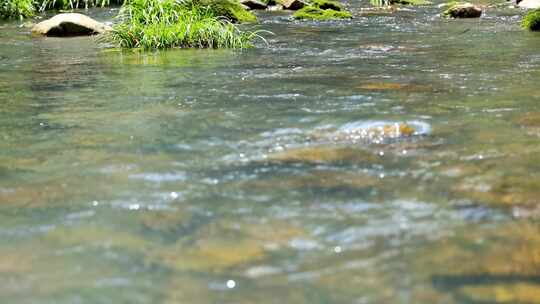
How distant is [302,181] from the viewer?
8.85 ft

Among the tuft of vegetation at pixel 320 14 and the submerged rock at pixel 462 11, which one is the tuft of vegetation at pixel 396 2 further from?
the submerged rock at pixel 462 11

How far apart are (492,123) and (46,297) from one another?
8.57 ft

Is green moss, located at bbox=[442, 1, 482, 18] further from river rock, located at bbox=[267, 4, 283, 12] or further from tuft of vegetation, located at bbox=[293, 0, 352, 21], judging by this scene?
river rock, located at bbox=[267, 4, 283, 12]

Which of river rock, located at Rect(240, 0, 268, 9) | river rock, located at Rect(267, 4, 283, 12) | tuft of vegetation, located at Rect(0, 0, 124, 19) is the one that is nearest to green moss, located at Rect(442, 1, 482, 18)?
river rock, located at Rect(267, 4, 283, 12)

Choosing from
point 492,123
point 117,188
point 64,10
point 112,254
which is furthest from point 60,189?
point 64,10

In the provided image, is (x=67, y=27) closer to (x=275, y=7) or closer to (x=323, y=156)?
(x=275, y=7)

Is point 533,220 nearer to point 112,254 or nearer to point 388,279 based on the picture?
point 388,279

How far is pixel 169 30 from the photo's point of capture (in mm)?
8336

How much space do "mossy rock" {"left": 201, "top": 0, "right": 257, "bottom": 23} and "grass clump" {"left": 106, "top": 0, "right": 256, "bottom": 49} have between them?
104 inches

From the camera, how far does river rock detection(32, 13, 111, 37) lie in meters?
10.3

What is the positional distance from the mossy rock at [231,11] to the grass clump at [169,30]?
104 inches

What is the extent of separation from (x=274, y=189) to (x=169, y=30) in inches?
240

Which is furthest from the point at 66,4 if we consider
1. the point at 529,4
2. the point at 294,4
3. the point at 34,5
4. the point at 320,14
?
the point at 529,4

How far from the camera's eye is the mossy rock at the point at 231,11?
11.5 metres
